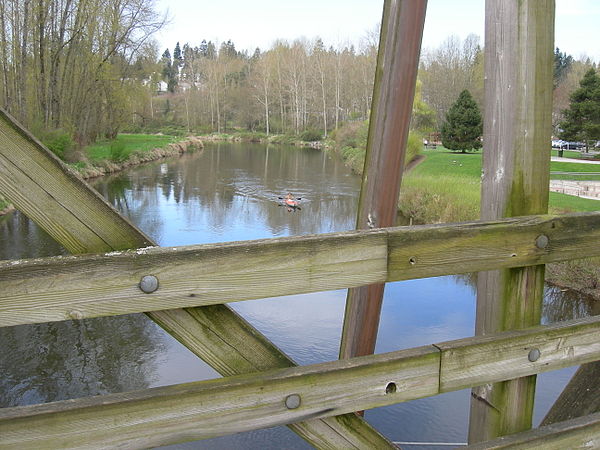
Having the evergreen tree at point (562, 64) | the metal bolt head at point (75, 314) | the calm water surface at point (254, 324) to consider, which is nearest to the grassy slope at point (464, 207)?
the calm water surface at point (254, 324)

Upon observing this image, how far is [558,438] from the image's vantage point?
1810 mm

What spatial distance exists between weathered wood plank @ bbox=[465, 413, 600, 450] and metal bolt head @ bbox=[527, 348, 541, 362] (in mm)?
234

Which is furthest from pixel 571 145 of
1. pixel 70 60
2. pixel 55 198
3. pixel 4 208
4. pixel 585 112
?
pixel 55 198

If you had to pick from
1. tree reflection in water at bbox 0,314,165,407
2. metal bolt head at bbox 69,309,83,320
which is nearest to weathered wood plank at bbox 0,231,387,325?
metal bolt head at bbox 69,309,83,320

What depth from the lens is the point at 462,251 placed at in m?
1.64

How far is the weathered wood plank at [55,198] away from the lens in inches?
50.0

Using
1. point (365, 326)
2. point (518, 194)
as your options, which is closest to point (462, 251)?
point (518, 194)

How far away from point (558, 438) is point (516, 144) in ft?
3.04

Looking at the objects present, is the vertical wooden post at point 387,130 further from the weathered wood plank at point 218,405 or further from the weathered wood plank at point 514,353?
the weathered wood plank at point 218,405

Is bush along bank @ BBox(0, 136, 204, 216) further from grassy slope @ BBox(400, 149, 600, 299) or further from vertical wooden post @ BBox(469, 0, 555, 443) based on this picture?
vertical wooden post @ BBox(469, 0, 555, 443)

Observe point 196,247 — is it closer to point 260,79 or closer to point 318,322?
point 318,322

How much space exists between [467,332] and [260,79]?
56.2 meters

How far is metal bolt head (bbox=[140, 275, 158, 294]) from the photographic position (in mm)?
1295

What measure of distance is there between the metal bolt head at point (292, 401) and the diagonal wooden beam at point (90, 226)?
9cm
